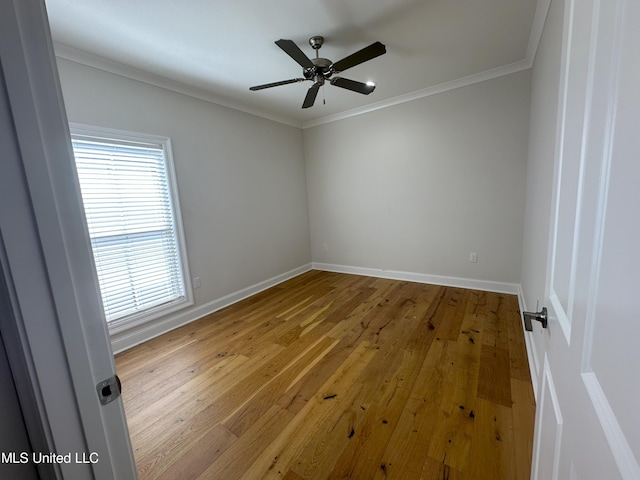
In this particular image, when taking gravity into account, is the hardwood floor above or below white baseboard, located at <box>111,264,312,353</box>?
below

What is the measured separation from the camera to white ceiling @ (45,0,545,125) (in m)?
1.69

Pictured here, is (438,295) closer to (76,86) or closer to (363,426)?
(363,426)

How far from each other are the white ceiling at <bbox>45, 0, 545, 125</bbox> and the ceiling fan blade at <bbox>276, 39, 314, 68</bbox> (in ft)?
0.76

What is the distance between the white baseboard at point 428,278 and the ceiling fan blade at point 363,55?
269 cm

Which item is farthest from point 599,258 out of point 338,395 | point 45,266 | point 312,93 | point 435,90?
point 435,90

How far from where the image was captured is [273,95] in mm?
3066

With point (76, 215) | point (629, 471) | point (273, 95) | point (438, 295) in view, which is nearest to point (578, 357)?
point (629, 471)

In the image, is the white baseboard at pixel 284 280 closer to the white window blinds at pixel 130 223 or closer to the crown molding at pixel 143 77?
the white window blinds at pixel 130 223

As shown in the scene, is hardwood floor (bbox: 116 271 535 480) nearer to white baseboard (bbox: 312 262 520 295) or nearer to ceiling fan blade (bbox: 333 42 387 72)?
white baseboard (bbox: 312 262 520 295)

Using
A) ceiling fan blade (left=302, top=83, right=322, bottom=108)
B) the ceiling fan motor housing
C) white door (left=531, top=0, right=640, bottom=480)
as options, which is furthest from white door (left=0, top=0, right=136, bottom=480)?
ceiling fan blade (left=302, top=83, right=322, bottom=108)

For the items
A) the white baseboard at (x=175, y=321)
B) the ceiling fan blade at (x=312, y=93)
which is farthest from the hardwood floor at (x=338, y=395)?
the ceiling fan blade at (x=312, y=93)

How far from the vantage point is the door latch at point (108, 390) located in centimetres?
55

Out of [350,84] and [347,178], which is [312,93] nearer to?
[350,84]

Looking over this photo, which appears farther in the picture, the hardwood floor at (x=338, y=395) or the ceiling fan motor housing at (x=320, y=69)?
the ceiling fan motor housing at (x=320, y=69)
